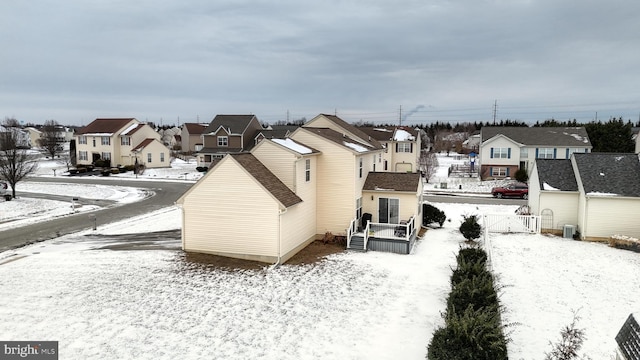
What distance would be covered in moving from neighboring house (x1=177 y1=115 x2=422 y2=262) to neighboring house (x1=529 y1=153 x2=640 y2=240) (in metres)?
8.60

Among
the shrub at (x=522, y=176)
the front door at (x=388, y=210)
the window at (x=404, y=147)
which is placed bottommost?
the front door at (x=388, y=210)

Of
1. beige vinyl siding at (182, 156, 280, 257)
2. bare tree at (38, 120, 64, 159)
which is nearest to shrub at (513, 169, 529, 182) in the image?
beige vinyl siding at (182, 156, 280, 257)

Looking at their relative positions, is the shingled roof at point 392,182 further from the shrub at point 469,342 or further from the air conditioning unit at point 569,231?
the shrub at point 469,342

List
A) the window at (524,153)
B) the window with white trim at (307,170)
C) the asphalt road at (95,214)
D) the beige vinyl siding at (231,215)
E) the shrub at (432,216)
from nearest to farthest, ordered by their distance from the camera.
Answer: the beige vinyl siding at (231,215), the window with white trim at (307,170), the asphalt road at (95,214), the shrub at (432,216), the window at (524,153)

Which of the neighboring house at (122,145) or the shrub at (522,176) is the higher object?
the neighboring house at (122,145)

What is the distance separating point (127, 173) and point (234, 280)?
53811 mm

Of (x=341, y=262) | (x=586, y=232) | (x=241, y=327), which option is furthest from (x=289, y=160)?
(x=586, y=232)

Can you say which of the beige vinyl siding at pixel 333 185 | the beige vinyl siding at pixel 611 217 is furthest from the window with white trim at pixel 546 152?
the beige vinyl siding at pixel 333 185

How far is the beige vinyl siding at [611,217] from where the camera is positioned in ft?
82.5

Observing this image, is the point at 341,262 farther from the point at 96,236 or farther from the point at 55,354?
the point at 96,236

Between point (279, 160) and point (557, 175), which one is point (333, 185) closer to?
point (279, 160)

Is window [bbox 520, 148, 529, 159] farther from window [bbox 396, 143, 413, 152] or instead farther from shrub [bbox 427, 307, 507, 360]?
shrub [bbox 427, 307, 507, 360]

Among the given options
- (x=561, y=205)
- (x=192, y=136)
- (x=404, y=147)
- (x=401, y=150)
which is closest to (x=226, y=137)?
(x=401, y=150)

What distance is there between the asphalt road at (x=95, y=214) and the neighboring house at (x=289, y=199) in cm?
1160
